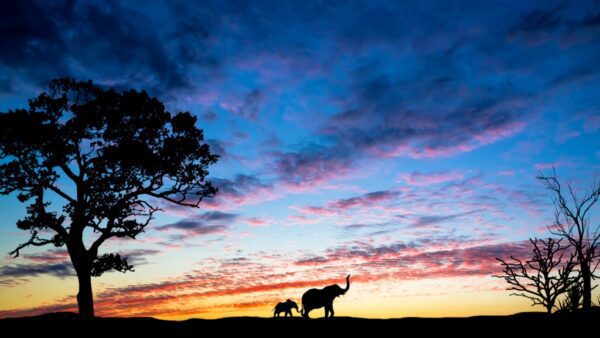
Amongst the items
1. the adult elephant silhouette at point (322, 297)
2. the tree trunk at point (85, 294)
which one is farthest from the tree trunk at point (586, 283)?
the tree trunk at point (85, 294)

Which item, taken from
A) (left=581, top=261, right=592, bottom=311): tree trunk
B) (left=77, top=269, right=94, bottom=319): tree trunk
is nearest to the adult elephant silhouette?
(left=77, top=269, right=94, bottom=319): tree trunk

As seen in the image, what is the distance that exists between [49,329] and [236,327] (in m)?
5.47

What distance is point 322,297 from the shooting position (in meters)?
22.6

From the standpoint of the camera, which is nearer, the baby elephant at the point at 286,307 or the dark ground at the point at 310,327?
the dark ground at the point at 310,327

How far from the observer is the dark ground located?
12820 millimetres

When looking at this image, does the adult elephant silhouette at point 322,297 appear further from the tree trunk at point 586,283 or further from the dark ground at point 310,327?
the tree trunk at point 586,283

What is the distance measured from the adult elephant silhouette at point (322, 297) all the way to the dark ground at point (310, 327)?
7608 mm

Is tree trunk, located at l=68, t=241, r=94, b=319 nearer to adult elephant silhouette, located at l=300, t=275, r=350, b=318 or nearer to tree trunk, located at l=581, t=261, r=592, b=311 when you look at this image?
adult elephant silhouette, located at l=300, t=275, r=350, b=318

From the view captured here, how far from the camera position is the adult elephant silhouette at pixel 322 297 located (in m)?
22.3

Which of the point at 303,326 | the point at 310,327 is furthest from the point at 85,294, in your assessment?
the point at 310,327

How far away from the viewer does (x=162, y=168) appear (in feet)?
93.1

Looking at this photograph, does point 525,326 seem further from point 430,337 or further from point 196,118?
point 196,118

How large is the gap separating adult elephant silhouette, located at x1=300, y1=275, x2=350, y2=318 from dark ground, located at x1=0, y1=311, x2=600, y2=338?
7608 millimetres

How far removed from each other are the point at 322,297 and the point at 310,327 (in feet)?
29.7
